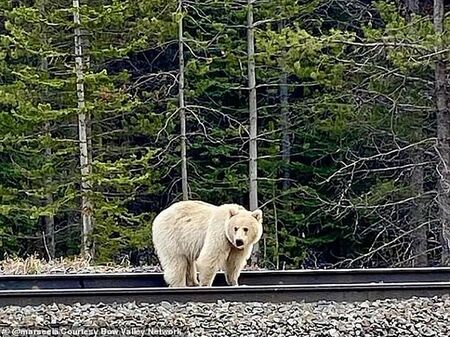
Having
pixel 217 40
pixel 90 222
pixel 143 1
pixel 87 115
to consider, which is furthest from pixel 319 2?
pixel 90 222

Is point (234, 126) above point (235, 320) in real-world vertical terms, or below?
above

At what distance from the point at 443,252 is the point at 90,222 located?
647 cm

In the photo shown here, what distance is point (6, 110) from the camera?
17.9 m

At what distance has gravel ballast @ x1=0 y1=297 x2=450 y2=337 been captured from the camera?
5.39 m

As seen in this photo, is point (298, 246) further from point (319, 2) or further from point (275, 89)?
point (319, 2)

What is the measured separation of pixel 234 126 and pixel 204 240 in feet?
35.0

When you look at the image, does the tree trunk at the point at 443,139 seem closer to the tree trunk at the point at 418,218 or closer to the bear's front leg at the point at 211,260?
the tree trunk at the point at 418,218

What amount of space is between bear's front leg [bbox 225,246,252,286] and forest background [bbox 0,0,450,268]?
20.1ft

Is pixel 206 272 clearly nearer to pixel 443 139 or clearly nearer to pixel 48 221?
pixel 443 139

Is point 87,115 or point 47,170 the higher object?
point 87,115

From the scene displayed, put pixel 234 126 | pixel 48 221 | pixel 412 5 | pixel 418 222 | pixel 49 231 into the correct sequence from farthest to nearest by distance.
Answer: pixel 48 221, pixel 49 231, pixel 234 126, pixel 412 5, pixel 418 222

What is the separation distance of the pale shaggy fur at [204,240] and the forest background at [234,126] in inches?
232

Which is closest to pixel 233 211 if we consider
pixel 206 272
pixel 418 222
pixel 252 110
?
pixel 206 272

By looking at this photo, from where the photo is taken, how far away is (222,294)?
5.98 metres
